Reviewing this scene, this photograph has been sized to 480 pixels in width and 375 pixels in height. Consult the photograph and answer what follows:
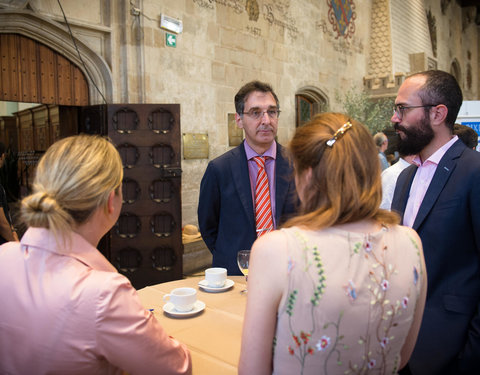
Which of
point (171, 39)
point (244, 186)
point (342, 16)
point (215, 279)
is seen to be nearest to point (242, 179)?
point (244, 186)

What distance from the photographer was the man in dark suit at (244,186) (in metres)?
2.48

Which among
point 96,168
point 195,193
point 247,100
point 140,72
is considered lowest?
point 195,193

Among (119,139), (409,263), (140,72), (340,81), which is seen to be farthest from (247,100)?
(340,81)

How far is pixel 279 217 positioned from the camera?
2.47 meters

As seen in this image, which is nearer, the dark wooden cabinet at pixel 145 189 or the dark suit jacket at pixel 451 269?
the dark suit jacket at pixel 451 269

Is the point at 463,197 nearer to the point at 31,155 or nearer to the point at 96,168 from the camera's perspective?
the point at 96,168

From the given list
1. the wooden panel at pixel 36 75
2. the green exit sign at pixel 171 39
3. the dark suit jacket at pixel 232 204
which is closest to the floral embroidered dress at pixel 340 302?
the dark suit jacket at pixel 232 204

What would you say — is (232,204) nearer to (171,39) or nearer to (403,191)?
(403,191)

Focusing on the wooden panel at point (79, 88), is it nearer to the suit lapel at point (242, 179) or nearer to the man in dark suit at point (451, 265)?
the suit lapel at point (242, 179)

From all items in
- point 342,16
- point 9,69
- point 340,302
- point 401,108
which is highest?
point 342,16

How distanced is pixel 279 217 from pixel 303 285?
1490mm

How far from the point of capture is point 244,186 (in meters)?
2.51

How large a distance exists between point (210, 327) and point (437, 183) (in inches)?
42.6

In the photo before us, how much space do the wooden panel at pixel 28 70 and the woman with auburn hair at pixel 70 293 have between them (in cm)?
389
